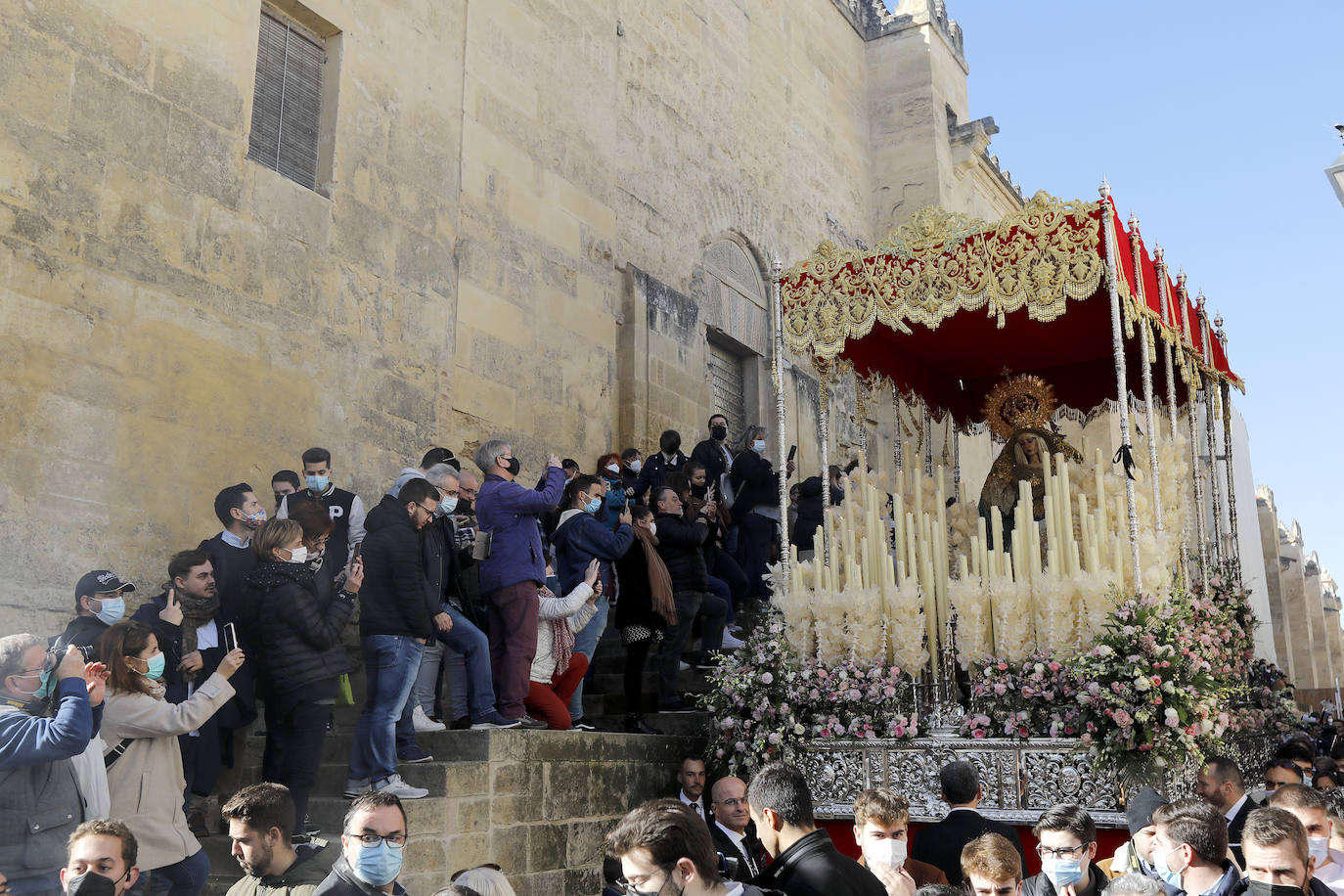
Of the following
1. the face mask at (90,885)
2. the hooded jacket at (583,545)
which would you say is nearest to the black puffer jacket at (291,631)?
the face mask at (90,885)

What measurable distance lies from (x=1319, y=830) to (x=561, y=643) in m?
4.34

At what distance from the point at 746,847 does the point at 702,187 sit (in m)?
10.0

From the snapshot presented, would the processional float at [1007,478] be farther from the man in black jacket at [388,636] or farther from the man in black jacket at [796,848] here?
the man in black jacket at [796,848]

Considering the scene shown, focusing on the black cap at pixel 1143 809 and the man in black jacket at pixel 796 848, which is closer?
the man in black jacket at pixel 796 848

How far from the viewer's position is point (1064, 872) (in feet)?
14.5

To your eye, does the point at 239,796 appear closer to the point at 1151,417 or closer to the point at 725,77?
A: the point at 1151,417

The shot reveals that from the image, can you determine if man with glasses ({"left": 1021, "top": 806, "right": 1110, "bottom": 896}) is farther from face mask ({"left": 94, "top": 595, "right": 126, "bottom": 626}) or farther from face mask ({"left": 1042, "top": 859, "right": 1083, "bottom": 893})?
face mask ({"left": 94, "top": 595, "right": 126, "bottom": 626})

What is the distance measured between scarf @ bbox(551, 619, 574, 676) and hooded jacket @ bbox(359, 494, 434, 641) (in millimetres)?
1257

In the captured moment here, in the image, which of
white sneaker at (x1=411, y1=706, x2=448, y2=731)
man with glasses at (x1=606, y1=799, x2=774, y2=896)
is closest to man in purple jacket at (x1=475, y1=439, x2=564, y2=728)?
white sneaker at (x1=411, y1=706, x2=448, y2=731)

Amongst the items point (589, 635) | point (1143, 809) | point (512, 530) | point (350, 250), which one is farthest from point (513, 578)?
point (350, 250)

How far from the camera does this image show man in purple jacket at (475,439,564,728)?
275 inches

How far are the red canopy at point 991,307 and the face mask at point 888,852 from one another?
478 cm

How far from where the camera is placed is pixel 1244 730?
8633 millimetres

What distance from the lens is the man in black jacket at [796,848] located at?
3.72 meters
